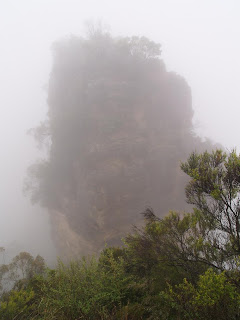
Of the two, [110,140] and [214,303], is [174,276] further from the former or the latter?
[110,140]

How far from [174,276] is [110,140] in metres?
20.3

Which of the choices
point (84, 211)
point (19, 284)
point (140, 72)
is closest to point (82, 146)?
point (84, 211)

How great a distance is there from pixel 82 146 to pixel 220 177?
77.1 ft

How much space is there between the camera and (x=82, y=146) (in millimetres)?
28453

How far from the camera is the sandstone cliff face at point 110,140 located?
81.2 ft

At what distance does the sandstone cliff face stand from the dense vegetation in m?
15.0

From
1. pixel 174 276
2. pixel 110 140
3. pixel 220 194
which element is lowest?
pixel 174 276

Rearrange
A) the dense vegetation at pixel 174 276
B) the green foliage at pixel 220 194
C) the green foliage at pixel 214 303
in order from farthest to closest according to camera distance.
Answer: the green foliage at pixel 220 194
the dense vegetation at pixel 174 276
the green foliage at pixel 214 303

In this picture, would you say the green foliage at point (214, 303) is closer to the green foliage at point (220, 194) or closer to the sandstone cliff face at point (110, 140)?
the green foliage at point (220, 194)

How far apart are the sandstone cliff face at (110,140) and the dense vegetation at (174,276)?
590 inches

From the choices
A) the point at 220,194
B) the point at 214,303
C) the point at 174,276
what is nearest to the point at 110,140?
the point at 174,276

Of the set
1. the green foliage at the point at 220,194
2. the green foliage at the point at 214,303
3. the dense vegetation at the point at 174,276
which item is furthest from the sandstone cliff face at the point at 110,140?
the green foliage at the point at 214,303

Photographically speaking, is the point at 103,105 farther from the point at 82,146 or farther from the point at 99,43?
the point at 99,43

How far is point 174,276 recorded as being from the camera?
8102 mm
